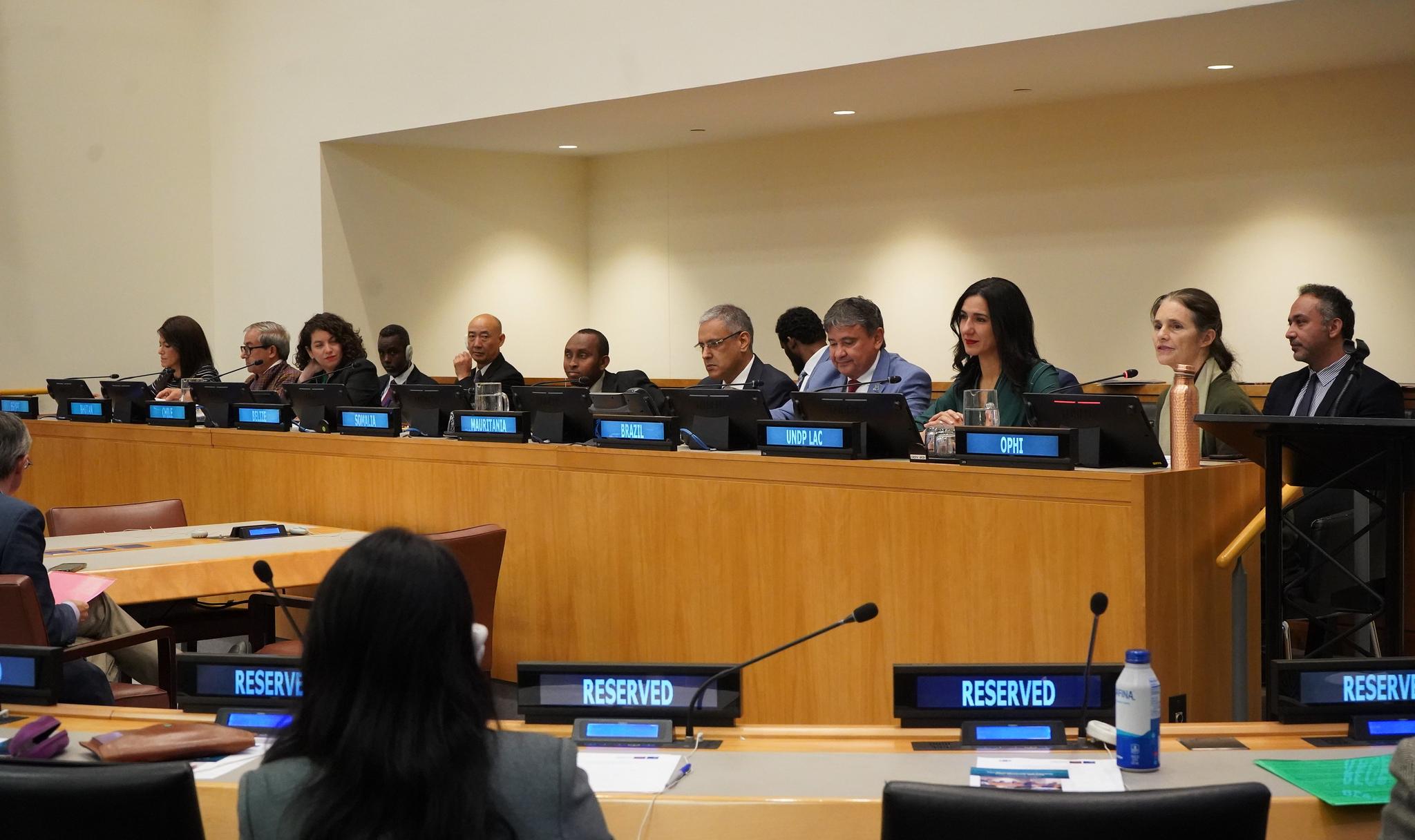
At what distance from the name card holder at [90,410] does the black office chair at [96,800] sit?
5.05 meters

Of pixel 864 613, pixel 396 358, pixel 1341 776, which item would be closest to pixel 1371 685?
pixel 1341 776

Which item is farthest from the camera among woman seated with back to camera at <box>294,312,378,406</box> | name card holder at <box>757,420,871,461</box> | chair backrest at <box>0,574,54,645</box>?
woman seated with back to camera at <box>294,312,378,406</box>

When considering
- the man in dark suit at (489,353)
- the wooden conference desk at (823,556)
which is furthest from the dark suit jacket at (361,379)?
the wooden conference desk at (823,556)

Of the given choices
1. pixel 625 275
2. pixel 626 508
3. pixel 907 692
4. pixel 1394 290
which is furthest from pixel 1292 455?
pixel 625 275

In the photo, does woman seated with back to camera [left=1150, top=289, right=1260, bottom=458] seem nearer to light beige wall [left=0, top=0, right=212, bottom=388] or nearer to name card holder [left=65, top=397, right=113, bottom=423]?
name card holder [left=65, top=397, right=113, bottom=423]

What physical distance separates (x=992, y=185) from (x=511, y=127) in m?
2.87

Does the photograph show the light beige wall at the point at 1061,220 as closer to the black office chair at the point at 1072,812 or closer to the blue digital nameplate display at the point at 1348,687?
the blue digital nameplate display at the point at 1348,687

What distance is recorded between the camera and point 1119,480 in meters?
3.13

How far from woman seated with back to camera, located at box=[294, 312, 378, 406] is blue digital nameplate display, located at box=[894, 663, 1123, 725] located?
4.45 metres

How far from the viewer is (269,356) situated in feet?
23.6

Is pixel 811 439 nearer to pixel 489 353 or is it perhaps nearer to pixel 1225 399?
pixel 1225 399

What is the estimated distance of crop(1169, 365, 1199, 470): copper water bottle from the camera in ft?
10.9

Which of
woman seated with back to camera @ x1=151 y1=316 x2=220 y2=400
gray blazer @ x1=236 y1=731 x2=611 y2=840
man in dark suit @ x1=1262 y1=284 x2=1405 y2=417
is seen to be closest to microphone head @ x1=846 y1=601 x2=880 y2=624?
gray blazer @ x1=236 y1=731 x2=611 y2=840

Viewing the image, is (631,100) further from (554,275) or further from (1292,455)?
(1292,455)
